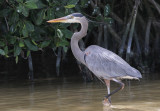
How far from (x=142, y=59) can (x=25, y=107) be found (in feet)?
15.1

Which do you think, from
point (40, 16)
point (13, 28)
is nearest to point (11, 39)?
point (13, 28)

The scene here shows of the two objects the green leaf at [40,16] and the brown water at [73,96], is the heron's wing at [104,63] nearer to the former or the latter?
the brown water at [73,96]

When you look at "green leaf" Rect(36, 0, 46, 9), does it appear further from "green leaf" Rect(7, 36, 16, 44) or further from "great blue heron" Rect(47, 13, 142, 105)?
"green leaf" Rect(7, 36, 16, 44)

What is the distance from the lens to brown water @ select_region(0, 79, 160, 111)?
211 inches

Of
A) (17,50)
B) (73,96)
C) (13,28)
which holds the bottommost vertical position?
(73,96)

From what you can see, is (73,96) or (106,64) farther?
(73,96)

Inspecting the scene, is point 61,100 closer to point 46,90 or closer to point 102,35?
point 46,90

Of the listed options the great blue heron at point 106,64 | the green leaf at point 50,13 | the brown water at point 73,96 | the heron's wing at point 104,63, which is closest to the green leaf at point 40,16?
the green leaf at point 50,13

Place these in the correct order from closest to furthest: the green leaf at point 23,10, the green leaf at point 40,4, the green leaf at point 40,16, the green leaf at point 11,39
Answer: the green leaf at point 23,10 → the green leaf at point 40,4 → the green leaf at point 40,16 → the green leaf at point 11,39

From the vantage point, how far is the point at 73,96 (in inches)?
245

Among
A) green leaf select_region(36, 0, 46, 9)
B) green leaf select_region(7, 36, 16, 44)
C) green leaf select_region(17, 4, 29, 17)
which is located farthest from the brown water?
green leaf select_region(36, 0, 46, 9)

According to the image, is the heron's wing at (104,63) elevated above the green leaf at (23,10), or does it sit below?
below

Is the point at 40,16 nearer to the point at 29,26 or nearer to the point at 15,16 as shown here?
the point at 29,26

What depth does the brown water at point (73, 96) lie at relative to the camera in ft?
17.5
